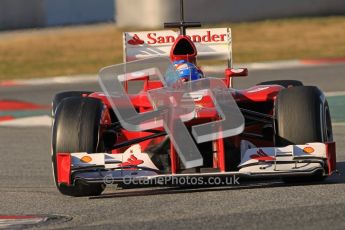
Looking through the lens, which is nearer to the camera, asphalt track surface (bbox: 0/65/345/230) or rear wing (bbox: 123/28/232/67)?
asphalt track surface (bbox: 0/65/345/230)

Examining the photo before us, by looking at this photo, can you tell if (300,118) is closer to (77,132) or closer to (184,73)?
(184,73)

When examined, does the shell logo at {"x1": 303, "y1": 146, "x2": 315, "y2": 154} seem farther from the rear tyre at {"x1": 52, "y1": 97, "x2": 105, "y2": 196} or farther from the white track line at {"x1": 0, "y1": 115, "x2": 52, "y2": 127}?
the white track line at {"x1": 0, "y1": 115, "x2": 52, "y2": 127}

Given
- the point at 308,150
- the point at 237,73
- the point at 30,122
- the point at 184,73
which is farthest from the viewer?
the point at 30,122

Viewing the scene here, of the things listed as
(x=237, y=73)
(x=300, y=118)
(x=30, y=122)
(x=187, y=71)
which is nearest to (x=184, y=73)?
(x=187, y=71)

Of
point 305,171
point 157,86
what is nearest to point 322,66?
point 157,86

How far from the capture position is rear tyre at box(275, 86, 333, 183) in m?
7.49

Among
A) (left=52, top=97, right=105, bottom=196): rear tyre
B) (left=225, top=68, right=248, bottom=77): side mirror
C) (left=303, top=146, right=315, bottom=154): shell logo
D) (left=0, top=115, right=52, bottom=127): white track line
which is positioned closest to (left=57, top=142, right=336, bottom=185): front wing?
(left=303, top=146, right=315, bottom=154): shell logo

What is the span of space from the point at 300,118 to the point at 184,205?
1189 mm

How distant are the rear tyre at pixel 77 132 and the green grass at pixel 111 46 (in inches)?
495

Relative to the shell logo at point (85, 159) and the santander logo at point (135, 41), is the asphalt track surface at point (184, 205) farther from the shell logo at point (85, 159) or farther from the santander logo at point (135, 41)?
the santander logo at point (135, 41)

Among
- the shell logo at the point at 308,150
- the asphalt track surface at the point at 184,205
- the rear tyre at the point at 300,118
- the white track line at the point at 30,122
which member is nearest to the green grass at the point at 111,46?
the white track line at the point at 30,122

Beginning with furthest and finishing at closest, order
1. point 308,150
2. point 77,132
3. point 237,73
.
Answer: point 237,73, point 77,132, point 308,150

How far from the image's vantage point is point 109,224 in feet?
20.9

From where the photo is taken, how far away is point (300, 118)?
7508mm
